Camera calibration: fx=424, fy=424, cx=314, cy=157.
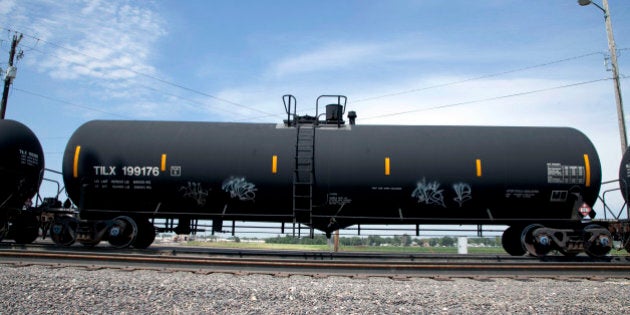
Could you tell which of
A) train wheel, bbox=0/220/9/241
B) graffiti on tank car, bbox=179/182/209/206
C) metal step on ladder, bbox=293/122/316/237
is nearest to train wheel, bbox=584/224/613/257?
metal step on ladder, bbox=293/122/316/237

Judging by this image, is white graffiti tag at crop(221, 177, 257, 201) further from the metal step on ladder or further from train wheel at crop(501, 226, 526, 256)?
train wheel at crop(501, 226, 526, 256)

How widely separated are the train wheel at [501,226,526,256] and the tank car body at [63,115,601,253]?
564 millimetres

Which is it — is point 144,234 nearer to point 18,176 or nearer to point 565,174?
point 18,176

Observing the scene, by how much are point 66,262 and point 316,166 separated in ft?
18.4

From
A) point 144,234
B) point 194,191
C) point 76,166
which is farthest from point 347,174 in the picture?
point 76,166

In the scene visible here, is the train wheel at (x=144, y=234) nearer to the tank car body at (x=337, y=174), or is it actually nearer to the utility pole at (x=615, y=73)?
the tank car body at (x=337, y=174)

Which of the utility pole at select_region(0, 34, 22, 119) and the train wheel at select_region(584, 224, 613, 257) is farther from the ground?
the utility pole at select_region(0, 34, 22, 119)

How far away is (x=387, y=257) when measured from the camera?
9.95m

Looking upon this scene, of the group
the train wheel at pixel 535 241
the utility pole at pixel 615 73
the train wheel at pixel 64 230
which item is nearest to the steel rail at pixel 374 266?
the train wheel at pixel 535 241

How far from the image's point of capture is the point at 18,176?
11.3 meters

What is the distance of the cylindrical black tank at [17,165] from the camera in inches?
434

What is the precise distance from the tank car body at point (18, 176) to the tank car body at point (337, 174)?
1.64 m

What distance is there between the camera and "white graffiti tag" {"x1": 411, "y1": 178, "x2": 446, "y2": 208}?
1011 cm

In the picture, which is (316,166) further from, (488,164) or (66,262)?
(66,262)
